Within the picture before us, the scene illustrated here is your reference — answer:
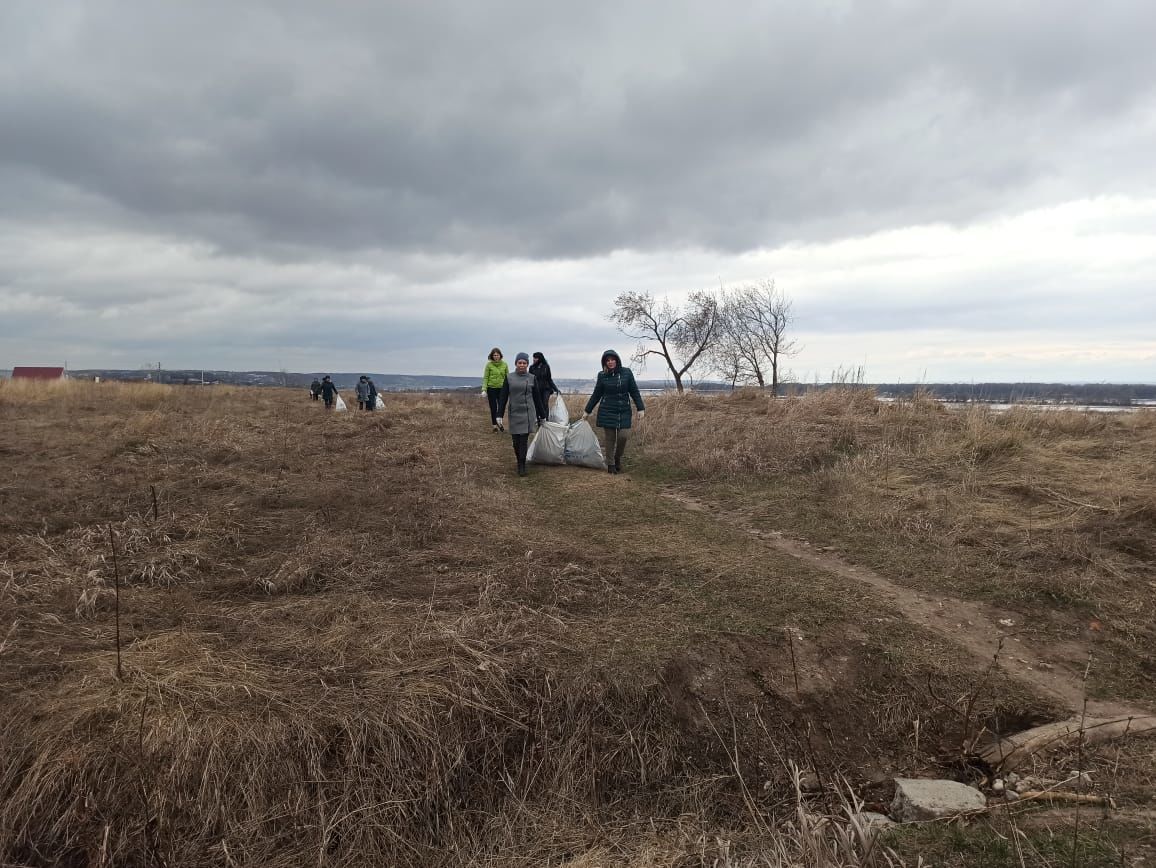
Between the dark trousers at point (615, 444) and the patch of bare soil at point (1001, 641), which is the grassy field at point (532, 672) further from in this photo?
the dark trousers at point (615, 444)

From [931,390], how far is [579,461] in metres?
9.04

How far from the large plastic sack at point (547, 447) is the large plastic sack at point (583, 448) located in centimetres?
11

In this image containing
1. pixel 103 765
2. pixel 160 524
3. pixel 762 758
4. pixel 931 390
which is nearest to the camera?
pixel 103 765

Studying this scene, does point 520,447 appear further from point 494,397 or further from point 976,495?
point 976,495

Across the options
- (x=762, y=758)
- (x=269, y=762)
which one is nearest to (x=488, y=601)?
(x=269, y=762)

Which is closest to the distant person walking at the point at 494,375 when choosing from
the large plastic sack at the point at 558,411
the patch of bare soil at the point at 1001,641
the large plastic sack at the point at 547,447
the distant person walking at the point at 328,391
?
the large plastic sack at the point at 558,411

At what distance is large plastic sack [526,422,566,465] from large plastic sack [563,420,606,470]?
111 millimetres

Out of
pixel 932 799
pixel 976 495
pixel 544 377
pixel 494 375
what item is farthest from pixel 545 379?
pixel 932 799

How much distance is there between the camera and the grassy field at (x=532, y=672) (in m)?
2.36

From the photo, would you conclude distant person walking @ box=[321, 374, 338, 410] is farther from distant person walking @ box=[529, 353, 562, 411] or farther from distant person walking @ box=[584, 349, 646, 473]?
distant person walking @ box=[584, 349, 646, 473]

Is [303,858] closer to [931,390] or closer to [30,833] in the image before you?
[30,833]

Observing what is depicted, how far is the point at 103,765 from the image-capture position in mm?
2391

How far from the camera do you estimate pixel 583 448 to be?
29.4 ft

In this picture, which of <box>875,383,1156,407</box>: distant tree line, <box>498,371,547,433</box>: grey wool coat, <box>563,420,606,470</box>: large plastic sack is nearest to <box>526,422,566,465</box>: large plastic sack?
<box>563,420,606,470</box>: large plastic sack
